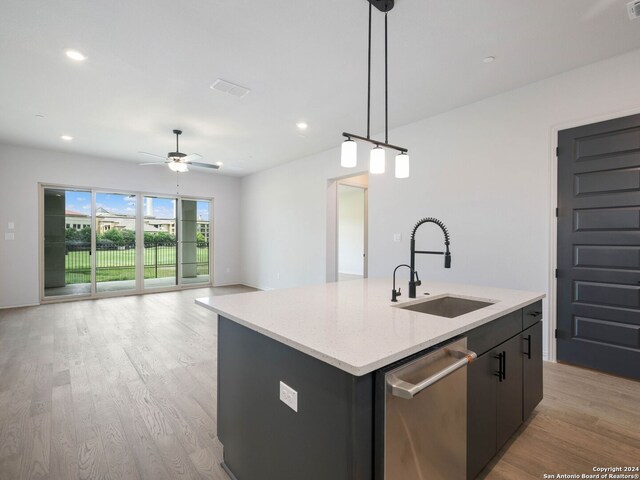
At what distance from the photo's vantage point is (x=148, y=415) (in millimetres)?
2266

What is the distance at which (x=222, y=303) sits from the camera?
177 cm

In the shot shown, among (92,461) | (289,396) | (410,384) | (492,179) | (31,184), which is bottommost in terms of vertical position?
(92,461)

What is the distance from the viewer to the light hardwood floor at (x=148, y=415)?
1.78 meters

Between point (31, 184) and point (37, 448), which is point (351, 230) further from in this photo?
point (37, 448)

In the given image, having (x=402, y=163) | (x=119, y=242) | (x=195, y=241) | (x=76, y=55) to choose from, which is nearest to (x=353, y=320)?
(x=402, y=163)

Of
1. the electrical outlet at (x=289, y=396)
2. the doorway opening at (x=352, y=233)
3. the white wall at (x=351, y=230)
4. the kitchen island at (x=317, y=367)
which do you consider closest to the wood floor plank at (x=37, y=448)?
the kitchen island at (x=317, y=367)

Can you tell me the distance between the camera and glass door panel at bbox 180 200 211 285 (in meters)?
7.73

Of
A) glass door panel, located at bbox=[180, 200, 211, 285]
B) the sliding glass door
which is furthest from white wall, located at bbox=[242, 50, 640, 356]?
the sliding glass door

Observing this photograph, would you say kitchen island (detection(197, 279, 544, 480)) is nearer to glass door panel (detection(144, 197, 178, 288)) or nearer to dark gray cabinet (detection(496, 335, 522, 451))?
dark gray cabinet (detection(496, 335, 522, 451))

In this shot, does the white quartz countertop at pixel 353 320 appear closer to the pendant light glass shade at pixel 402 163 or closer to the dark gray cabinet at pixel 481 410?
the dark gray cabinet at pixel 481 410

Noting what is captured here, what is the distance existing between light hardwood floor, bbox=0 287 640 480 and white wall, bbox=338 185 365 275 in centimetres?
590

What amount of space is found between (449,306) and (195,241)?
274 inches

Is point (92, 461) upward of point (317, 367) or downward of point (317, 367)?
downward

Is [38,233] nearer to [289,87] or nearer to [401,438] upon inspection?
[289,87]
